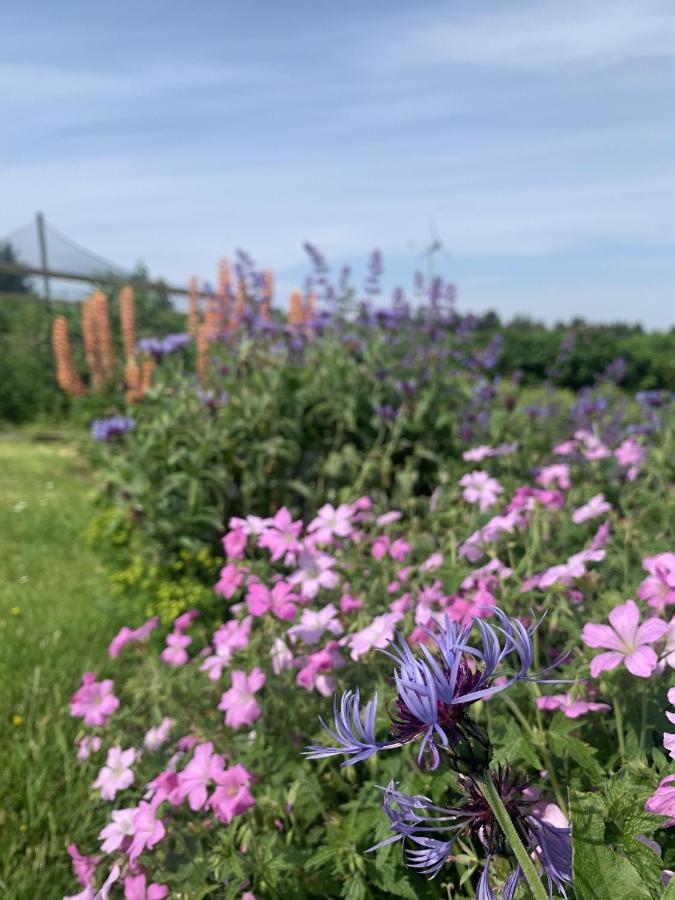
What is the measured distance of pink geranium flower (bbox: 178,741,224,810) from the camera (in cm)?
141

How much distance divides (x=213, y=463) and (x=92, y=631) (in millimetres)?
933

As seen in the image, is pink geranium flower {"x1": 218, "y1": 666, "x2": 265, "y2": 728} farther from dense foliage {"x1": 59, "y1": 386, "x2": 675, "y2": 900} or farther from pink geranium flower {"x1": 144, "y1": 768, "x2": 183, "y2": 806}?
pink geranium flower {"x1": 144, "y1": 768, "x2": 183, "y2": 806}

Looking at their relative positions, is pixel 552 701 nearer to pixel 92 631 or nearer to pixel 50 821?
pixel 50 821

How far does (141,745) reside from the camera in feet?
6.17

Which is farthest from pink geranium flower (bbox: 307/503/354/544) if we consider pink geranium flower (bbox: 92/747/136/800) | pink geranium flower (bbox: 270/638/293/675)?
pink geranium flower (bbox: 92/747/136/800)

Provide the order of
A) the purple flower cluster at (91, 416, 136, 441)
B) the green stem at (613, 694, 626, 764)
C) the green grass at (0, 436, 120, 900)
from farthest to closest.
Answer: the purple flower cluster at (91, 416, 136, 441) → the green grass at (0, 436, 120, 900) → the green stem at (613, 694, 626, 764)

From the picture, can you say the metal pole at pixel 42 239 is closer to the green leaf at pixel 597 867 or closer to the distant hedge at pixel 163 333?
the distant hedge at pixel 163 333

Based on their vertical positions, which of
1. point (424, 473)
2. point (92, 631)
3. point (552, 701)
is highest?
point (552, 701)

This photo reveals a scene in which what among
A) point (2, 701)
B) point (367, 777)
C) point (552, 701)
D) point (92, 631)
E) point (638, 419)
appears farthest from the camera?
point (638, 419)

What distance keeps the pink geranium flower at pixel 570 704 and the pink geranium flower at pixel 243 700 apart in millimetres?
553

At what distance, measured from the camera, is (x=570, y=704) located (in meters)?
1.27

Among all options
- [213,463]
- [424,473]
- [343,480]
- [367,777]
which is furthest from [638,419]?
[367,777]

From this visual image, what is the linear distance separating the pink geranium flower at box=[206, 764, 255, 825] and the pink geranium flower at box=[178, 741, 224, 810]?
0.03 meters

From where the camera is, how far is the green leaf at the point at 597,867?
838 mm
